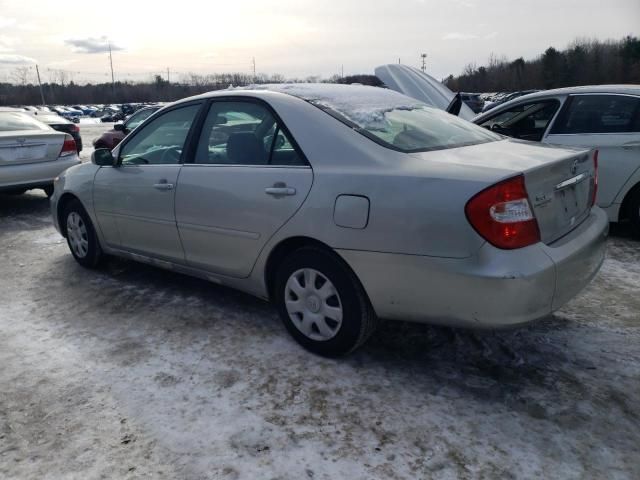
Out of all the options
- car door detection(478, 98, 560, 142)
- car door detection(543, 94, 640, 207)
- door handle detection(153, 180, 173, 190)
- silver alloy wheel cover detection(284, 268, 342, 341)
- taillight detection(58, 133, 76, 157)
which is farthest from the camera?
taillight detection(58, 133, 76, 157)

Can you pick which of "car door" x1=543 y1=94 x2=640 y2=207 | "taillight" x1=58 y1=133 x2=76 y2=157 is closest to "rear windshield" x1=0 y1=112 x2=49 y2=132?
"taillight" x1=58 y1=133 x2=76 y2=157

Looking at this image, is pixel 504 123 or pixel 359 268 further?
pixel 504 123

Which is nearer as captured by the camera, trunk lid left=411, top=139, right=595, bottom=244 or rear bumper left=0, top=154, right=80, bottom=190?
trunk lid left=411, top=139, right=595, bottom=244

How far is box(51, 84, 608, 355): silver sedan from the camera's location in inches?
96.9

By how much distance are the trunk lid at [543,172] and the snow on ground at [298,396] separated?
82 cm

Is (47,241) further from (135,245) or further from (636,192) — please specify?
(636,192)

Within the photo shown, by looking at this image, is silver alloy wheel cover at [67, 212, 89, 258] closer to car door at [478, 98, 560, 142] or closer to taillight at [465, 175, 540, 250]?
taillight at [465, 175, 540, 250]

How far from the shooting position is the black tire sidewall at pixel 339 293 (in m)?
2.85

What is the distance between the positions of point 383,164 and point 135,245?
7.78 ft

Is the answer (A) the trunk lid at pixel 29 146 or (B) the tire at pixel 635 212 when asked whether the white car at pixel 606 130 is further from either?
(A) the trunk lid at pixel 29 146

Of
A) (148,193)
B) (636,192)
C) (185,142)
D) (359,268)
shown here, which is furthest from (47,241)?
(636,192)

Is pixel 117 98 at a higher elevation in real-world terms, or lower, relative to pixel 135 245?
A: higher

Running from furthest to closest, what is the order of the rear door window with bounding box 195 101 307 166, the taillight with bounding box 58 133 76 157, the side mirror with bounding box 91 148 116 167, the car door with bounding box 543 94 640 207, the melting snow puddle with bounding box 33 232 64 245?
the taillight with bounding box 58 133 76 157 → the melting snow puddle with bounding box 33 232 64 245 → the car door with bounding box 543 94 640 207 → the side mirror with bounding box 91 148 116 167 → the rear door window with bounding box 195 101 307 166

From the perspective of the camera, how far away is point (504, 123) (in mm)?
6047
